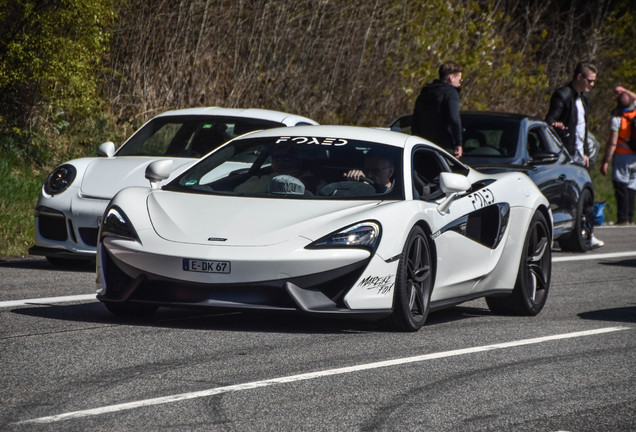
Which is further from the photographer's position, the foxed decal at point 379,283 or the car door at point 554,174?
the car door at point 554,174

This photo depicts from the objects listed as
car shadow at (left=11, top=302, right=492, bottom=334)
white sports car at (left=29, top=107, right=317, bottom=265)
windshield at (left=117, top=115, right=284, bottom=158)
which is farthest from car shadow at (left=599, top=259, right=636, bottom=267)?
car shadow at (left=11, top=302, right=492, bottom=334)

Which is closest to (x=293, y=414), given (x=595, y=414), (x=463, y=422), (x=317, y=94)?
(x=463, y=422)

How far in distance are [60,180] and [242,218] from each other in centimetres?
376

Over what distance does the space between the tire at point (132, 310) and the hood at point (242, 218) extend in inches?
24.0

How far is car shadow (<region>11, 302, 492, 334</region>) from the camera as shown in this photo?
7.11m

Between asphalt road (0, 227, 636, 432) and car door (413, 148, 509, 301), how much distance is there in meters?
0.33

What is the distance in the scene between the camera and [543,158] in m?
12.4

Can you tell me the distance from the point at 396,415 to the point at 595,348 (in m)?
2.44

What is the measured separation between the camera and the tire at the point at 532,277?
865 centimetres

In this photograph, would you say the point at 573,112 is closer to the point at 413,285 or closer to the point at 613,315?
the point at 613,315

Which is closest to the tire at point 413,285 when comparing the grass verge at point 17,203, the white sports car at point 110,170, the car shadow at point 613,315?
the car shadow at point 613,315

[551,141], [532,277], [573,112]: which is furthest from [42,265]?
[573,112]

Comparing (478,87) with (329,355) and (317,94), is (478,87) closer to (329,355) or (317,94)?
(317,94)

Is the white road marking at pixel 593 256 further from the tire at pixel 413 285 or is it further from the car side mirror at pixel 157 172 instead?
the car side mirror at pixel 157 172
